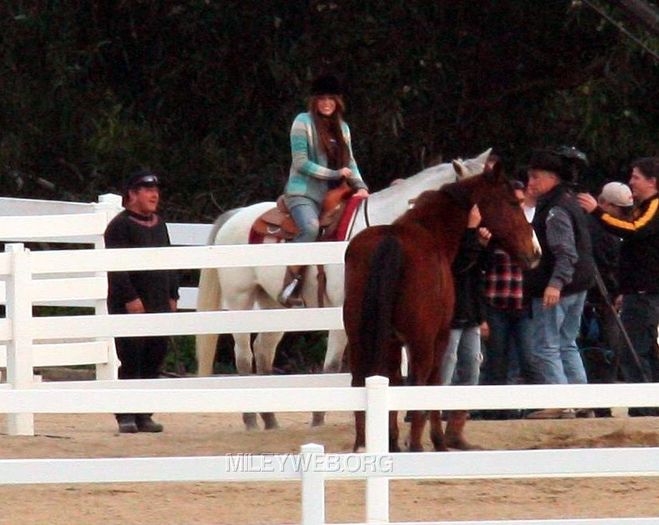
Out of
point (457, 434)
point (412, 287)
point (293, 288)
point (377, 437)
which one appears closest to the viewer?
point (377, 437)

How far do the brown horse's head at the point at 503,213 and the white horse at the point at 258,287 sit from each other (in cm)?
148

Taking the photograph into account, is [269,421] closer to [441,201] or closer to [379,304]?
[441,201]

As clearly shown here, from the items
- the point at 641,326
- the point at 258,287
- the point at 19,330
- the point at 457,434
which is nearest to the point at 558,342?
the point at 641,326

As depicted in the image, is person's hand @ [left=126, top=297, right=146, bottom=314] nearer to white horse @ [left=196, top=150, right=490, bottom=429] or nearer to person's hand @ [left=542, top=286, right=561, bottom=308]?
white horse @ [left=196, top=150, right=490, bottom=429]

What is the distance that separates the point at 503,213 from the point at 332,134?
1.97 m

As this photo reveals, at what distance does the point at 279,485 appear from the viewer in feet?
32.9

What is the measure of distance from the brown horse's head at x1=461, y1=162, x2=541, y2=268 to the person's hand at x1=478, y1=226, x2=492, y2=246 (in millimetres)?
59

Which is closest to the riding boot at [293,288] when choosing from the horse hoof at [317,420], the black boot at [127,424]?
the horse hoof at [317,420]

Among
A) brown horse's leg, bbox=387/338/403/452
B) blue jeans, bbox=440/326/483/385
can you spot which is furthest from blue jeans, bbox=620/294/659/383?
brown horse's leg, bbox=387/338/403/452

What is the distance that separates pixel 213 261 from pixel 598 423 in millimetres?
2777

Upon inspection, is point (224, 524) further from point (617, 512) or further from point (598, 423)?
point (598, 423)

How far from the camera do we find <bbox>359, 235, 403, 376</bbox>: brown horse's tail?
10266 millimetres

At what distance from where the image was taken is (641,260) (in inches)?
489

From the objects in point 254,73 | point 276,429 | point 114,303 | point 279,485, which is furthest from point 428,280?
point 254,73
